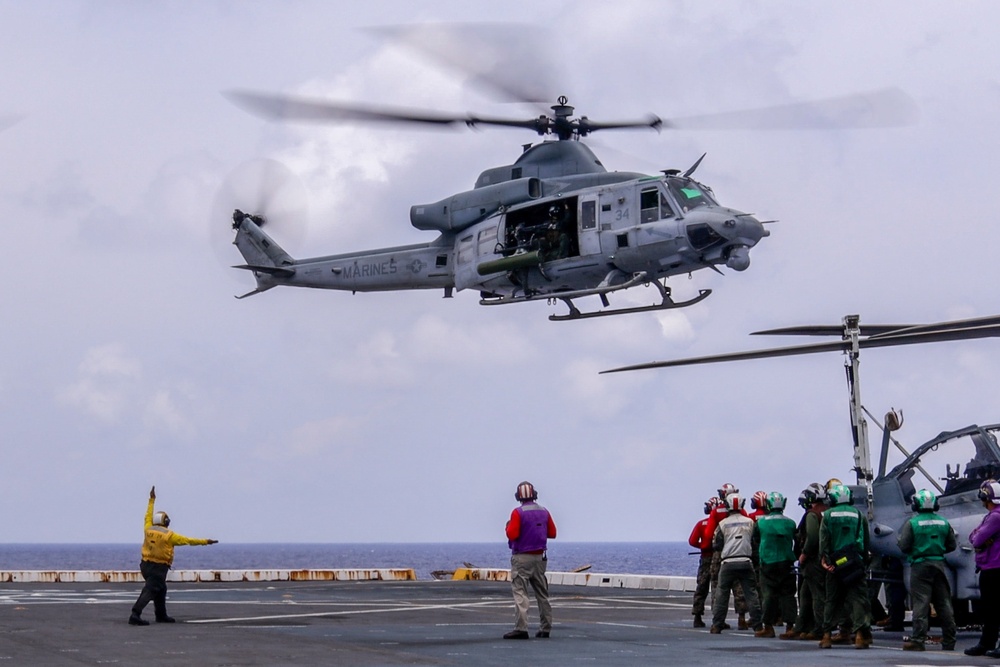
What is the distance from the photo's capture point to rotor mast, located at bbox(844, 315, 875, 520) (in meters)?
18.5

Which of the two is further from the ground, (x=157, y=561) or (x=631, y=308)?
(x=631, y=308)

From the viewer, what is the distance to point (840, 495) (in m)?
15.2

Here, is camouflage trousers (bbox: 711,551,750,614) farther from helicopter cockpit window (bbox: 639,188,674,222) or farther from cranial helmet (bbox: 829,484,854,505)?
helicopter cockpit window (bbox: 639,188,674,222)

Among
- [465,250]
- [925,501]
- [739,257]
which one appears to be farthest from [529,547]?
[465,250]

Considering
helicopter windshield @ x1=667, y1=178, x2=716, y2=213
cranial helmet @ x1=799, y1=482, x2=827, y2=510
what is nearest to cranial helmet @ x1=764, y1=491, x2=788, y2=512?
cranial helmet @ x1=799, y1=482, x2=827, y2=510

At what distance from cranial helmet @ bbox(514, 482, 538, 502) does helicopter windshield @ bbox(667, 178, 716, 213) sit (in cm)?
1036

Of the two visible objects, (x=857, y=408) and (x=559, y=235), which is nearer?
(x=857, y=408)

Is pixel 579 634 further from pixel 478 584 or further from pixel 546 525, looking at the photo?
pixel 478 584

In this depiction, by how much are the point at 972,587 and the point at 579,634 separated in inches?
181

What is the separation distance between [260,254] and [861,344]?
18368 millimetres

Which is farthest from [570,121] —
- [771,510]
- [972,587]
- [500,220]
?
[972,587]

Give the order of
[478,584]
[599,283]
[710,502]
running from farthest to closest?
1. [478,584]
2. [599,283]
3. [710,502]

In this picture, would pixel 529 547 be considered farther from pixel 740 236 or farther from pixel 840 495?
pixel 740 236

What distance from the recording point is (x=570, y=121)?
2723 cm
